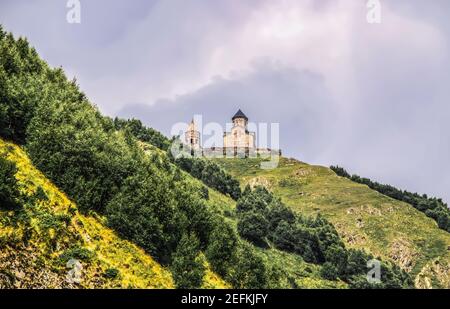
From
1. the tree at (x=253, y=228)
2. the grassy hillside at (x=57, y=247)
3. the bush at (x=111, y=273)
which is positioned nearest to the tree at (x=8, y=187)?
the grassy hillside at (x=57, y=247)

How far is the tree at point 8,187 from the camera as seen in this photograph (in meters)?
27.1

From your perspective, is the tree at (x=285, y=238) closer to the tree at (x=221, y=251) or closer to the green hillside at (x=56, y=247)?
the tree at (x=221, y=251)

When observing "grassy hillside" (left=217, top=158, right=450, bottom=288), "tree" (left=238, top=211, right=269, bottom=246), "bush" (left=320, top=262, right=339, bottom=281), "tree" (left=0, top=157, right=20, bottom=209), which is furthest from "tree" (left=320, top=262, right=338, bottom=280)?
"tree" (left=0, top=157, right=20, bottom=209)

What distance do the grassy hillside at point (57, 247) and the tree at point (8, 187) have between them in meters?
0.49

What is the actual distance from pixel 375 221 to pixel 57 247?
11741 cm

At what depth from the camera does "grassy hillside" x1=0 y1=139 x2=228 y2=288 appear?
25.3 m

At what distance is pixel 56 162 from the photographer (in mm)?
36531

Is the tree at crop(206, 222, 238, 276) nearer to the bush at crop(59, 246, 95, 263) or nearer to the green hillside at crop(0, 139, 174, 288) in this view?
the green hillside at crop(0, 139, 174, 288)

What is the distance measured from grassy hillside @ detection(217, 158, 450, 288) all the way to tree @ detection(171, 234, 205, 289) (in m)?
89.0

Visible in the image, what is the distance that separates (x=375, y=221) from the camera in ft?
440

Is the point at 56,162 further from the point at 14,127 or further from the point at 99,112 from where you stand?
the point at 99,112

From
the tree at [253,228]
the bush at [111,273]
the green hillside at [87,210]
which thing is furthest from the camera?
the tree at [253,228]
